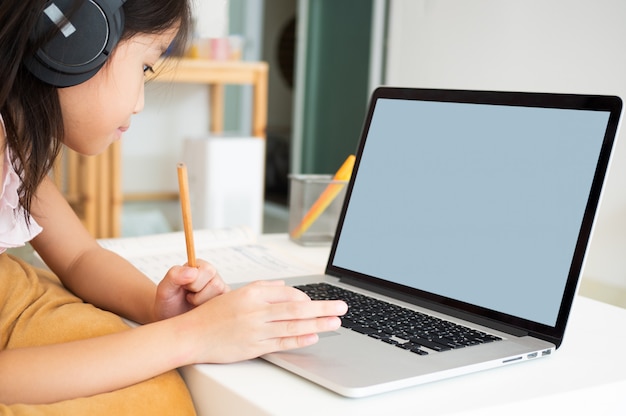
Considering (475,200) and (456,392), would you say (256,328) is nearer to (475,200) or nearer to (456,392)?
(456,392)

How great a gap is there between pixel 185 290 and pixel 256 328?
14 cm

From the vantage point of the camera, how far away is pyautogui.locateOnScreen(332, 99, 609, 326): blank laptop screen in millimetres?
725

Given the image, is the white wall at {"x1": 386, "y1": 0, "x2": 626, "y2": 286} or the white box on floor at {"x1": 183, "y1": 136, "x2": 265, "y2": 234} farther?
the white box on floor at {"x1": 183, "y1": 136, "x2": 265, "y2": 234}

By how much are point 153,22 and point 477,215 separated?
0.38 meters

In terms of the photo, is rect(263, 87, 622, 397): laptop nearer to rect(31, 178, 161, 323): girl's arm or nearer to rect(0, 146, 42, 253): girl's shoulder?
rect(31, 178, 161, 323): girl's arm

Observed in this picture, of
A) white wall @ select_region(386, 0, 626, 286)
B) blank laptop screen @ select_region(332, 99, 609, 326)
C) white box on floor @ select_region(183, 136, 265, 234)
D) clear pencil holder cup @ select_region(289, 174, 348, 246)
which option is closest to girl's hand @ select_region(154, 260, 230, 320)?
blank laptop screen @ select_region(332, 99, 609, 326)

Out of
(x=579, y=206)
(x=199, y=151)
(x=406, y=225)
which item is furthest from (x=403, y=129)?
(x=199, y=151)

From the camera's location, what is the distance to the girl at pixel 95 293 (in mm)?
608

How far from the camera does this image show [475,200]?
32.2 inches

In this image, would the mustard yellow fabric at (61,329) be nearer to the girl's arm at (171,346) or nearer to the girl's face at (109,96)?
the girl's arm at (171,346)

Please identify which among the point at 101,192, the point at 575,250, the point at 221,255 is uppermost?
the point at 575,250

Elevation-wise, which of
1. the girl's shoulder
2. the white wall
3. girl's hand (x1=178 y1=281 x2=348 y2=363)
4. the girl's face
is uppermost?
the white wall

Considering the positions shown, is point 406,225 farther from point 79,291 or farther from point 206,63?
point 206,63

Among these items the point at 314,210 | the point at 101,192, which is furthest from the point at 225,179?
the point at 314,210
